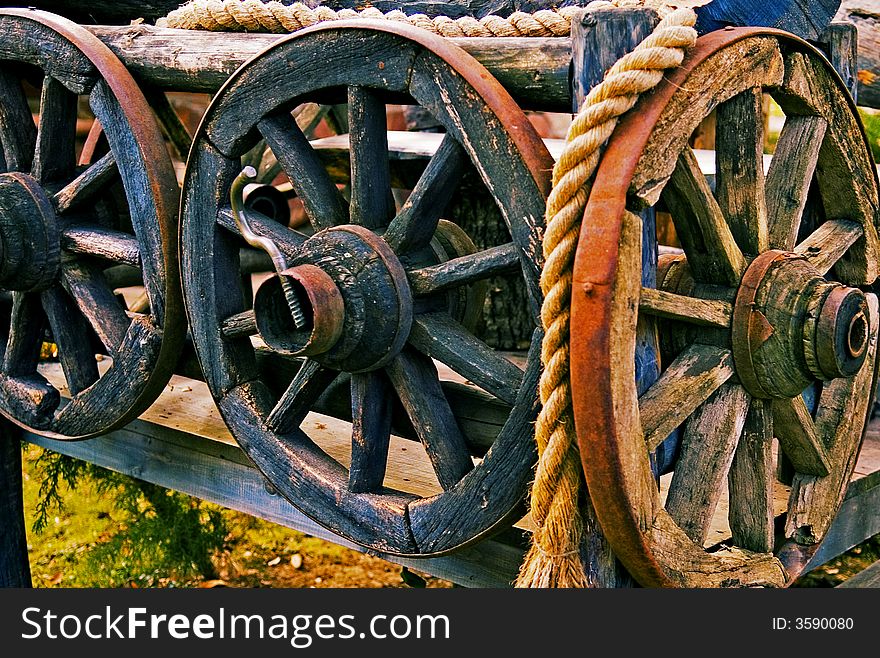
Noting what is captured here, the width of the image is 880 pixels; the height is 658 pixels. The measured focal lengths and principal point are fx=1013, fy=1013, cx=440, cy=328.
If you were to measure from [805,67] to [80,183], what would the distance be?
1477 mm

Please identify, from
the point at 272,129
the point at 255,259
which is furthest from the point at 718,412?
the point at 255,259

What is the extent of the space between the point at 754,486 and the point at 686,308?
17.0 inches

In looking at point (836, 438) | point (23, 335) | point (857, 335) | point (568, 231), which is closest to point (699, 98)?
point (568, 231)

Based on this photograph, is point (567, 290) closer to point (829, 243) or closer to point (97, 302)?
point (829, 243)

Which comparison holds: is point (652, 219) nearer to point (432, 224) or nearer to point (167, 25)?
point (432, 224)

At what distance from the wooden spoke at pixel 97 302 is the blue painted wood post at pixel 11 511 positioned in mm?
869

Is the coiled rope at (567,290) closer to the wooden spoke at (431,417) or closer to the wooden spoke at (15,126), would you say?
the wooden spoke at (431,417)

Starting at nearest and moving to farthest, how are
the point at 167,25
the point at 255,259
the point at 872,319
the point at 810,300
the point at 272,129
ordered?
the point at 810,300 → the point at 272,129 → the point at 872,319 → the point at 167,25 → the point at 255,259

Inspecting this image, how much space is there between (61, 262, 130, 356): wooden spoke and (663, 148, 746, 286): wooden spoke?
1196mm

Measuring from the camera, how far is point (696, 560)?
157 cm

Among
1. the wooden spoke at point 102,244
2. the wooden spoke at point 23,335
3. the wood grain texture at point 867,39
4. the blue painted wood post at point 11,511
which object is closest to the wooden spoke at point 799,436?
the wooden spoke at point 102,244

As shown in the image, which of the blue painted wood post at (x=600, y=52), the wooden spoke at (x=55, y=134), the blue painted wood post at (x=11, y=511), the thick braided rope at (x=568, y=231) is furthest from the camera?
the blue painted wood post at (x=11, y=511)

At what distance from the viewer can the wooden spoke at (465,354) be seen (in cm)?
160

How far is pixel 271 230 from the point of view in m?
1.90
